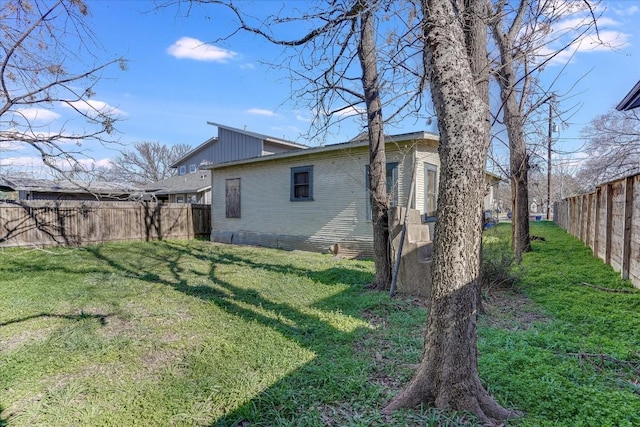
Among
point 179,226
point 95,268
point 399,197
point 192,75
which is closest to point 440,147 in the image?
point 399,197

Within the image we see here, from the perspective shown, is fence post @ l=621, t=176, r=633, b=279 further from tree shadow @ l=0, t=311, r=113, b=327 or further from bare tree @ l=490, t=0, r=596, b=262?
tree shadow @ l=0, t=311, r=113, b=327

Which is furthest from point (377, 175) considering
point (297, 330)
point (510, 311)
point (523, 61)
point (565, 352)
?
point (565, 352)

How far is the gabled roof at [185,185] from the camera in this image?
1891cm

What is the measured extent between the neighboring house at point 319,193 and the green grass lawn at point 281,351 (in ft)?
10.2

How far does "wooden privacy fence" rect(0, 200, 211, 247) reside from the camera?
1023cm

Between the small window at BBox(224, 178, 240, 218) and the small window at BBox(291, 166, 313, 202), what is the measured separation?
2923 mm

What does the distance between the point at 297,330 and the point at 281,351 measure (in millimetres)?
576

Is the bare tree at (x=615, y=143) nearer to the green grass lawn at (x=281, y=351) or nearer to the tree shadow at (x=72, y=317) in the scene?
the green grass lawn at (x=281, y=351)

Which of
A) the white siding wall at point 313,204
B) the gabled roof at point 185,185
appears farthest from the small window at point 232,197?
the gabled roof at point 185,185

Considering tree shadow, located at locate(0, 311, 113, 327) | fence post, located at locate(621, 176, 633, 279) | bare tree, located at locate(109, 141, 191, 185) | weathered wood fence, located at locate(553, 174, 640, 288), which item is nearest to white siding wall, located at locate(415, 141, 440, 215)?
weathered wood fence, located at locate(553, 174, 640, 288)

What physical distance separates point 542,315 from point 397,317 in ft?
5.69

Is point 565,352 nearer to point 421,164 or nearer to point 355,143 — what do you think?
point 421,164

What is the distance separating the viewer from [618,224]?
5633mm

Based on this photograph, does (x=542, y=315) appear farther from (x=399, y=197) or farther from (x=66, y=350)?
(x=66, y=350)
